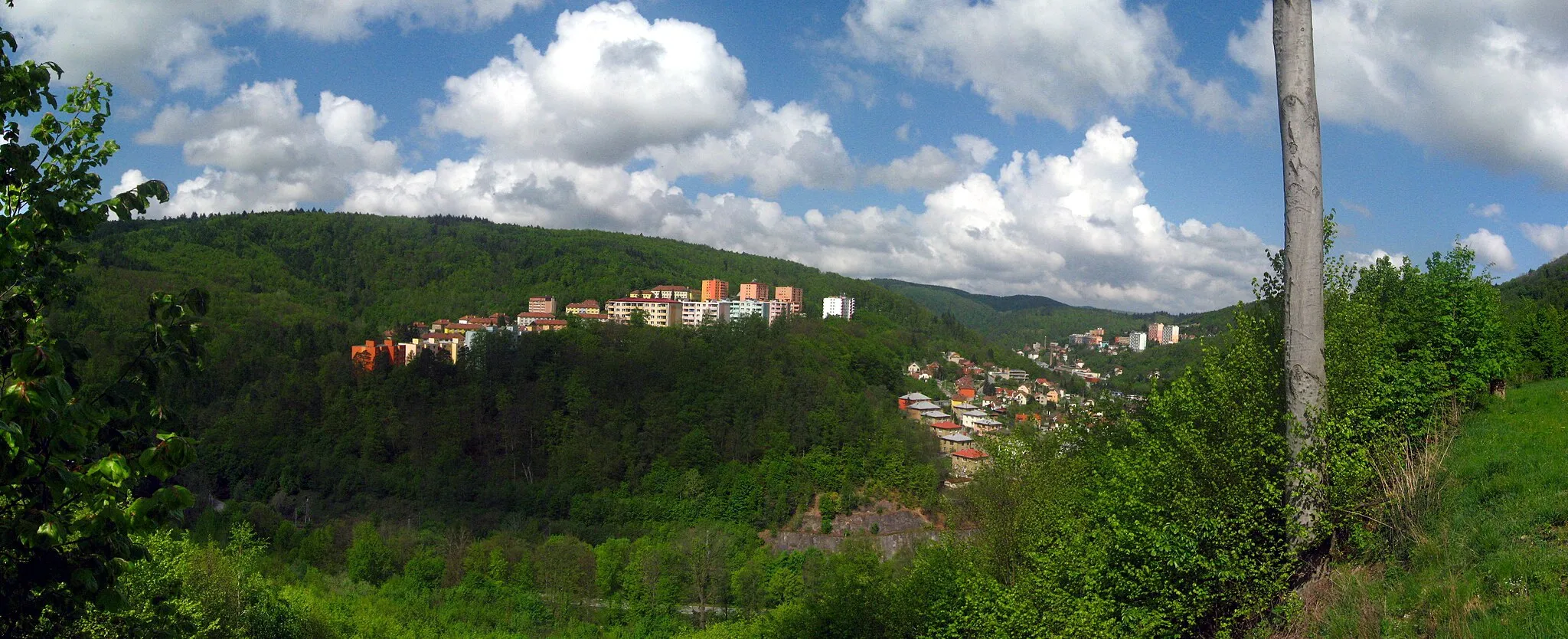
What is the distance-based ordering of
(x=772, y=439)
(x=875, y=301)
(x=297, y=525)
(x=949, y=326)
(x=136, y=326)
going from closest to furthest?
(x=136, y=326), (x=297, y=525), (x=772, y=439), (x=949, y=326), (x=875, y=301)

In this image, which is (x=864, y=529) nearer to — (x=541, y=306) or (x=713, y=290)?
(x=713, y=290)

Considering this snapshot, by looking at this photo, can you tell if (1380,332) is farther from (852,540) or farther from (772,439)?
(772,439)

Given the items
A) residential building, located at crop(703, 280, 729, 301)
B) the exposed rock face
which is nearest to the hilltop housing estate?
residential building, located at crop(703, 280, 729, 301)

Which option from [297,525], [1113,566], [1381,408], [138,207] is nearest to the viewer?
[138,207]

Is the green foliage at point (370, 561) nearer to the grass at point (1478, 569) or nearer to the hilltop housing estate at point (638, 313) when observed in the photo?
the hilltop housing estate at point (638, 313)

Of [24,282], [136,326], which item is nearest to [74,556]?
[136,326]

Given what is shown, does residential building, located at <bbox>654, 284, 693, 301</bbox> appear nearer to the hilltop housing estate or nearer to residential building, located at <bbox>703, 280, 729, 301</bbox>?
the hilltop housing estate
